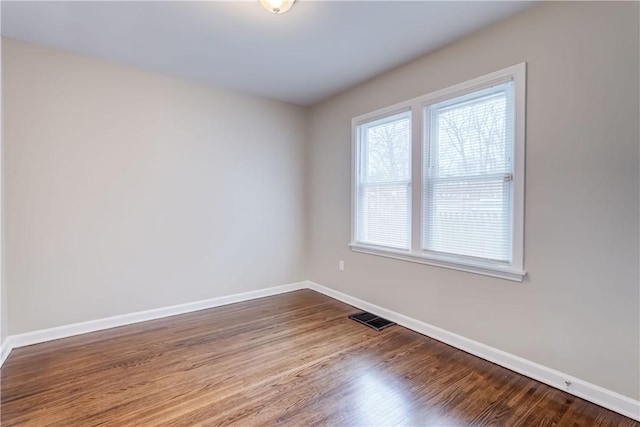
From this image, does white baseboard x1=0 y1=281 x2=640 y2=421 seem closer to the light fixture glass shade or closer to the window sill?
the window sill

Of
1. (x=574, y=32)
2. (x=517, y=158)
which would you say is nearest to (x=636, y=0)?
(x=574, y=32)

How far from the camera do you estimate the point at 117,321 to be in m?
2.92

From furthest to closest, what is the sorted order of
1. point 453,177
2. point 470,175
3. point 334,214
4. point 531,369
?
point 334,214 < point 453,177 < point 470,175 < point 531,369

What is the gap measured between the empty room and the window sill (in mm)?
26

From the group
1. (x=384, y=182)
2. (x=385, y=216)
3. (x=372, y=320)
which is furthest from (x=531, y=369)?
(x=384, y=182)

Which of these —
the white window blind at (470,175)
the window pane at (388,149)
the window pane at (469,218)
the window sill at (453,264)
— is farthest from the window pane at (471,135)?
the window sill at (453,264)

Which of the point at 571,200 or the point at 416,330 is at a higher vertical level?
the point at 571,200

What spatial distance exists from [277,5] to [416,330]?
2.83 metres

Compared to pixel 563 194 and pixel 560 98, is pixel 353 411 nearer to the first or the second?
pixel 563 194

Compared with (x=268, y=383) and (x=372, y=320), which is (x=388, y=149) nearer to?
(x=372, y=320)

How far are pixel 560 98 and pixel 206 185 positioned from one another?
10.6 feet

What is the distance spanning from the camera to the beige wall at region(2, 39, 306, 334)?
252 centimetres

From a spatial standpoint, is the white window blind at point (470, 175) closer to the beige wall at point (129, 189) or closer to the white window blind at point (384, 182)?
the white window blind at point (384, 182)

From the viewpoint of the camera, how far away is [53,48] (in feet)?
8.48
